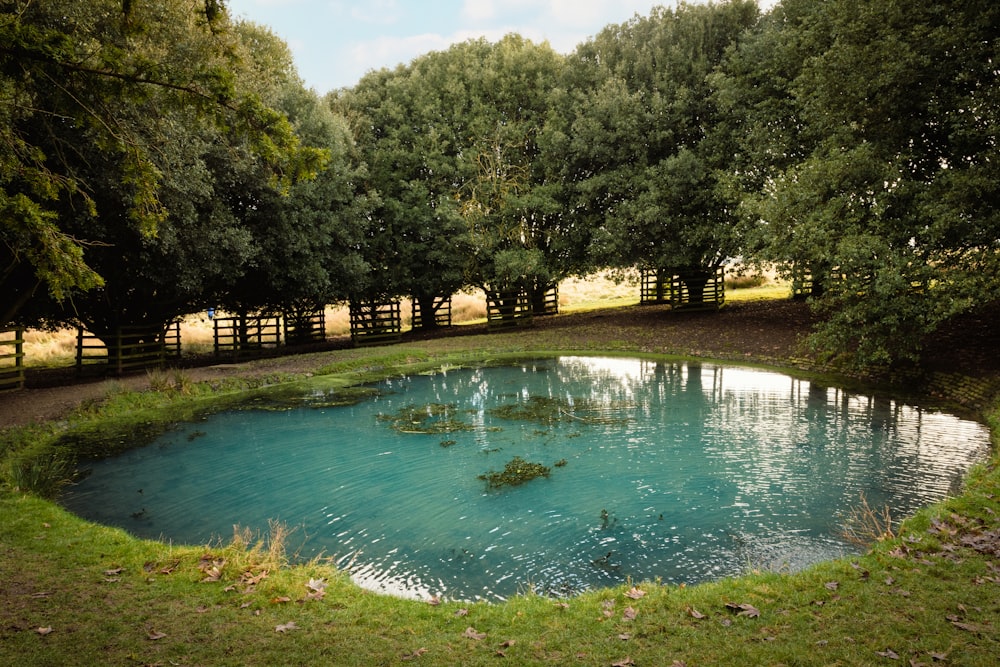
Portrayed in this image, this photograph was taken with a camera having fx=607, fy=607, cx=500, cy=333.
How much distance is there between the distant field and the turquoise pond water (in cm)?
1652

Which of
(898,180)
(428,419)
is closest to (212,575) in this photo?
(428,419)

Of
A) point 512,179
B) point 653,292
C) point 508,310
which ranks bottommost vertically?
point 508,310

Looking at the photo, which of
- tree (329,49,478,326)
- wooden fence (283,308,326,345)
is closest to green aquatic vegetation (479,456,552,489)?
tree (329,49,478,326)

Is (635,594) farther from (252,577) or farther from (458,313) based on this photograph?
(458,313)

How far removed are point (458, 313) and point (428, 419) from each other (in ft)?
85.8

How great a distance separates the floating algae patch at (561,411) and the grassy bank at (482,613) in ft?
21.8

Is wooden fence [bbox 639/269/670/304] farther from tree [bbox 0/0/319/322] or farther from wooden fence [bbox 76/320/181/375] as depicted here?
tree [bbox 0/0/319/322]

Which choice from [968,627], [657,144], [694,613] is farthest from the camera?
[657,144]

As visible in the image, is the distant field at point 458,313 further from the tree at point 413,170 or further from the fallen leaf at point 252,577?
the fallen leaf at point 252,577

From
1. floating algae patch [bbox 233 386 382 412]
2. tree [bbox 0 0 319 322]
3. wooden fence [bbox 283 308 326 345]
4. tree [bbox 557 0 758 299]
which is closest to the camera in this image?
tree [bbox 0 0 319 322]

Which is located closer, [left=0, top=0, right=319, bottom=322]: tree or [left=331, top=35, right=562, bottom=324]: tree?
[left=0, top=0, right=319, bottom=322]: tree

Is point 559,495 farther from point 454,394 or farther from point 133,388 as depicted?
point 133,388

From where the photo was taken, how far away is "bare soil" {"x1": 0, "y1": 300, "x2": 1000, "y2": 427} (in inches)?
611

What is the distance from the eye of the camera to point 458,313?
132 ft
